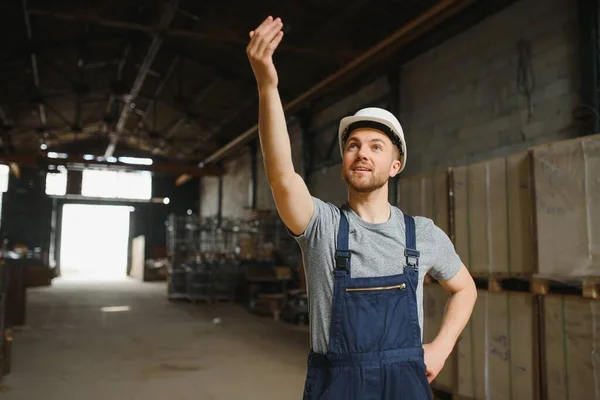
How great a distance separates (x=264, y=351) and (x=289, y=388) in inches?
84.2

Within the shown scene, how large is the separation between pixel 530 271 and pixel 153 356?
539 cm

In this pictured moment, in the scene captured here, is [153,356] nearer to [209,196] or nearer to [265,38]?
[265,38]

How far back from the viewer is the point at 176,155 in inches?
1004

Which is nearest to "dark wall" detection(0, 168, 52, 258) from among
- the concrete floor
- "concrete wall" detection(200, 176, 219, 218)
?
"concrete wall" detection(200, 176, 219, 218)

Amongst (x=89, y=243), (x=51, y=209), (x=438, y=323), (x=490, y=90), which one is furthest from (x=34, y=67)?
(x=89, y=243)

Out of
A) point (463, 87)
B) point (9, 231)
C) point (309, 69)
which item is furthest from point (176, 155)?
point (463, 87)

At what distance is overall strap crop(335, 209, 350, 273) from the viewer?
1.80 m

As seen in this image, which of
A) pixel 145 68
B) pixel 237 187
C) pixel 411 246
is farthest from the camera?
pixel 237 187

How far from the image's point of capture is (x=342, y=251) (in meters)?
1.81

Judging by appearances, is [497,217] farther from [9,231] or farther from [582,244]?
[9,231]

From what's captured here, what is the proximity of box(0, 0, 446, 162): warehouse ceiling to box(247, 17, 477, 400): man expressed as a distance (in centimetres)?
783

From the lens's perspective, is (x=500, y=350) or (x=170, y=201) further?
(x=170, y=201)

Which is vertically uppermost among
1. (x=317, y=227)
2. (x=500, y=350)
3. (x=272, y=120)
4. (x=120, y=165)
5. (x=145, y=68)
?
(x=145, y=68)

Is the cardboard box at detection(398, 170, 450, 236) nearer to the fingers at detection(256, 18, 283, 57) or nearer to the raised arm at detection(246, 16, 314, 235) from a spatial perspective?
the raised arm at detection(246, 16, 314, 235)
